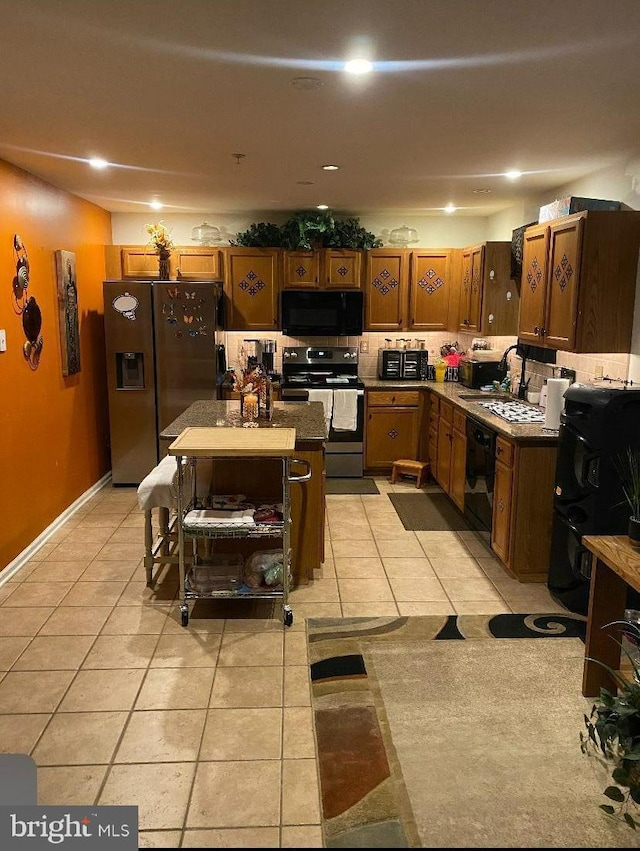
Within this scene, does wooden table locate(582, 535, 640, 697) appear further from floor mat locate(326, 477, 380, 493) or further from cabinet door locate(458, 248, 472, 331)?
cabinet door locate(458, 248, 472, 331)

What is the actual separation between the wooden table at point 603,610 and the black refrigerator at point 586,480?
63 cm

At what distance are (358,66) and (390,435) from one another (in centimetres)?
411

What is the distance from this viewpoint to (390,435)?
6.20 meters

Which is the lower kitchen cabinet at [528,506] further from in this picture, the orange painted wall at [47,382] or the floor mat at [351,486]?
the orange painted wall at [47,382]

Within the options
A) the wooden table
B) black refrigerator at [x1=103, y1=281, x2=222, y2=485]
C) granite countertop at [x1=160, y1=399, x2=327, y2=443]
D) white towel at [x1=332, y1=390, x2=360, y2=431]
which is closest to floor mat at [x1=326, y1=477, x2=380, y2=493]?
white towel at [x1=332, y1=390, x2=360, y2=431]

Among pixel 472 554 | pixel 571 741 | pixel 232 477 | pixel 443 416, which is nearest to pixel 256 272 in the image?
pixel 443 416

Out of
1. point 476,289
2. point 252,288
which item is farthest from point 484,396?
point 252,288

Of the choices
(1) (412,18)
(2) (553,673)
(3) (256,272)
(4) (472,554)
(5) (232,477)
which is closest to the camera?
(1) (412,18)

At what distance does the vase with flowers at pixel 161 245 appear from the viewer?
591 cm

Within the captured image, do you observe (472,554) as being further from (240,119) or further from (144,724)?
(240,119)

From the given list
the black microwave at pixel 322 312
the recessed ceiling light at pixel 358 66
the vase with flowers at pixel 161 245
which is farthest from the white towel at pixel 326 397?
the recessed ceiling light at pixel 358 66

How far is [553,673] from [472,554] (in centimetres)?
147

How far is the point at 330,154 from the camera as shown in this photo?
12.5 feet

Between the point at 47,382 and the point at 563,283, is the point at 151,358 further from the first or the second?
the point at 563,283
